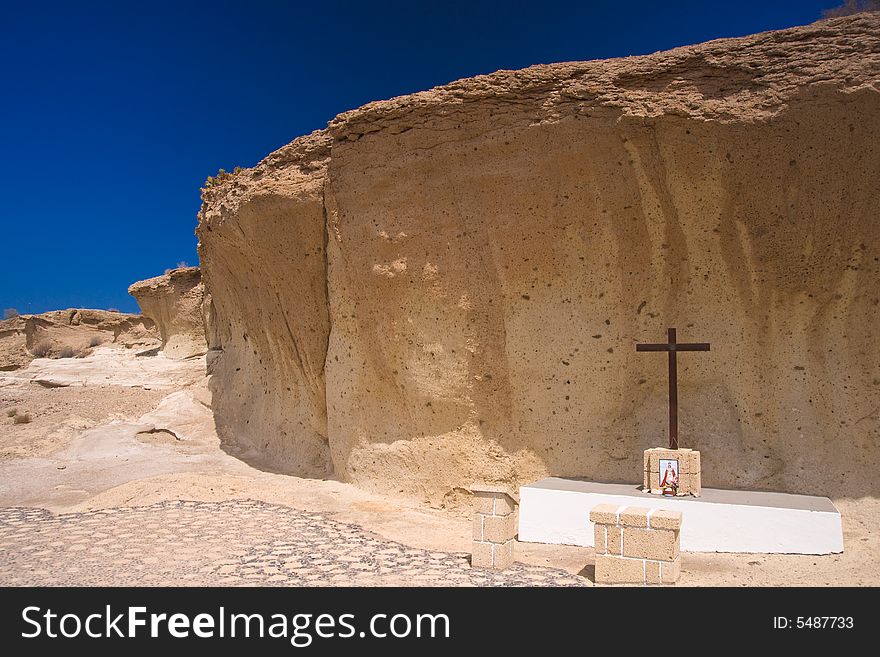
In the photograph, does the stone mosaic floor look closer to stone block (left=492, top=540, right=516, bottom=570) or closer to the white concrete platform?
stone block (left=492, top=540, right=516, bottom=570)

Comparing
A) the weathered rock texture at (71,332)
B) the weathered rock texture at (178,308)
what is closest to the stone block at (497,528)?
the weathered rock texture at (178,308)

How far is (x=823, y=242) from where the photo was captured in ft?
21.4

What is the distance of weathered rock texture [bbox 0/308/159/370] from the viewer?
21.3m

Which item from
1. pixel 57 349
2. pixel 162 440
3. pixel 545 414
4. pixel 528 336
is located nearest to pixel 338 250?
pixel 528 336

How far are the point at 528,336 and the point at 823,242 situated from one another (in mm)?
3119

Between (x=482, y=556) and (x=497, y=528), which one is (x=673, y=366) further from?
(x=482, y=556)

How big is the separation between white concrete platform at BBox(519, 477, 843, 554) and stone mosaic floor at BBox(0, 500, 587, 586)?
3.31ft

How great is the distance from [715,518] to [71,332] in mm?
22465

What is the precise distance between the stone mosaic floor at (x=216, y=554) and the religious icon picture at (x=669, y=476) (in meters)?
1.61

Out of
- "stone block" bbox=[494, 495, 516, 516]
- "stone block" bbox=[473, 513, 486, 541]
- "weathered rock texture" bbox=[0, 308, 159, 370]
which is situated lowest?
"stone block" bbox=[473, 513, 486, 541]

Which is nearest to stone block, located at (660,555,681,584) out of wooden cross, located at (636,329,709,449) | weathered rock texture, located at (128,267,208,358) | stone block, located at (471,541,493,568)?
stone block, located at (471,541,493,568)

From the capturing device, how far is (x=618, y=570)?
458 centimetres

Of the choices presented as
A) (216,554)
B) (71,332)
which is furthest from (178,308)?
(216,554)

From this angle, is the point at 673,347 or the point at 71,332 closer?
the point at 673,347
